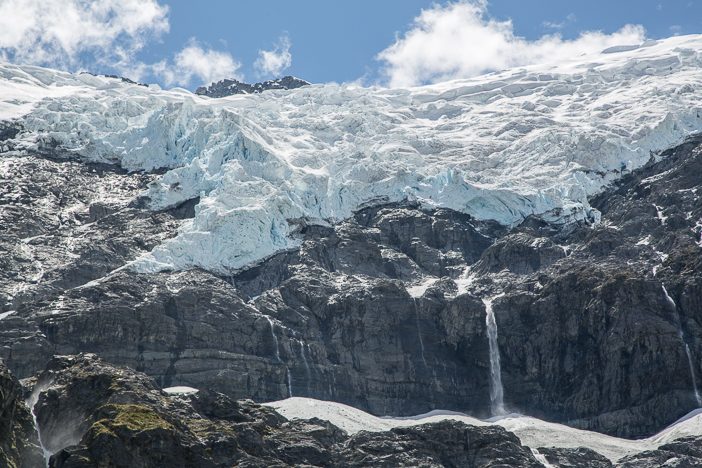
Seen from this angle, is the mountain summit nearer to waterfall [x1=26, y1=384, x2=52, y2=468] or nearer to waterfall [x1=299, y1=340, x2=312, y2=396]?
waterfall [x1=299, y1=340, x2=312, y2=396]

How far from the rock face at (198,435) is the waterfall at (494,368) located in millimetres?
33208

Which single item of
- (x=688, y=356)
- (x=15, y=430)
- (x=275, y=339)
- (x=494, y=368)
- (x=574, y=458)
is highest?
(x=275, y=339)

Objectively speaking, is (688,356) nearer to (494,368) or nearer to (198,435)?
(494,368)

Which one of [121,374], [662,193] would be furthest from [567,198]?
[121,374]

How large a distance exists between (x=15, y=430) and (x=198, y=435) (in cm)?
1894

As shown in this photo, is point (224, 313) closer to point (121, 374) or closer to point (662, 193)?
point (121, 374)

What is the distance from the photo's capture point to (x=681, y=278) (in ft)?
555

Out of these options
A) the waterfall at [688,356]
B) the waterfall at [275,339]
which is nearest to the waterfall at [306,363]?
the waterfall at [275,339]

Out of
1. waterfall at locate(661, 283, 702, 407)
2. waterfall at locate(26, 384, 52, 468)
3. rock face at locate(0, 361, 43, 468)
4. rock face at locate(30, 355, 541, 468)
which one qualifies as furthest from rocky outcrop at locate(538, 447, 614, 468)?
rock face at locate(0, 361, 43, 468)

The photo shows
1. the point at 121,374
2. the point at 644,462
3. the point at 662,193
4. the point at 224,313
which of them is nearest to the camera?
the point at 121,374

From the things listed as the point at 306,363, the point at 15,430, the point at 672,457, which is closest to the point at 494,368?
the point at 306,363

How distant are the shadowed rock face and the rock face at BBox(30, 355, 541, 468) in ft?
99.8

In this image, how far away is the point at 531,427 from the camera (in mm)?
151750

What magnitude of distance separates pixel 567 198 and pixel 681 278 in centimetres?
3264
